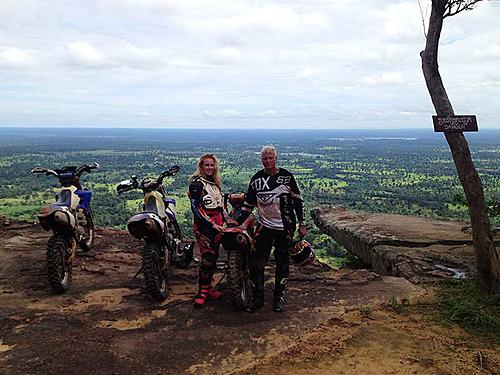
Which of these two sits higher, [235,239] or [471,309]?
[235,239]

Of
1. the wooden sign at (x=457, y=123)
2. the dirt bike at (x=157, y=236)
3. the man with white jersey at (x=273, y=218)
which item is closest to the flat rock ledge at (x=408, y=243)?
the wooden sign at (x=457, y=123)

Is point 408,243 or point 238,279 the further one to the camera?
point 408,243

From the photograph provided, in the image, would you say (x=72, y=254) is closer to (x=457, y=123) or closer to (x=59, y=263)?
(x=59, y=263)

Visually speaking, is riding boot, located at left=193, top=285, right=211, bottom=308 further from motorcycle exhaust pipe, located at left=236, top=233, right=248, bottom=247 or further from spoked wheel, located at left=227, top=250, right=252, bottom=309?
motorcycle exhaust pipe, located at left=236, top=233, right=248, bottom=247

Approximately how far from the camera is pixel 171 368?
363 cm

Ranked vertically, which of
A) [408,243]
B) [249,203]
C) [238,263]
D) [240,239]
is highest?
[249,203]

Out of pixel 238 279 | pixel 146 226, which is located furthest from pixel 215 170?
pixel 238 279

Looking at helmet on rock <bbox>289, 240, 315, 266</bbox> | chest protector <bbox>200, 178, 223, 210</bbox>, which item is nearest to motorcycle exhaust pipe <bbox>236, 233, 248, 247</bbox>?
chest protector <bbox>200, 178, 223, 210</bbox>

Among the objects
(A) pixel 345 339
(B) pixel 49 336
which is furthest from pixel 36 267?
(A) pixel 345 339

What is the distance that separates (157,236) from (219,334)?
1484 mm

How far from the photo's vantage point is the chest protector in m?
5.10

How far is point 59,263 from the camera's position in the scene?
17.6 feet

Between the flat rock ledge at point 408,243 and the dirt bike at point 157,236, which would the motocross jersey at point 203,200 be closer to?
the dirt bike at point 157,236

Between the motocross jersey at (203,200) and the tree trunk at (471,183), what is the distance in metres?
2.64
